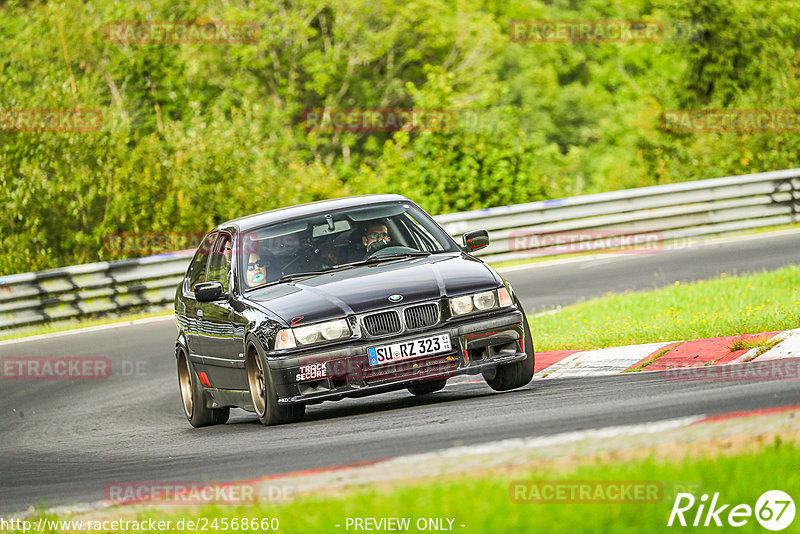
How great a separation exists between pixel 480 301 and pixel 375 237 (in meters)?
1.36

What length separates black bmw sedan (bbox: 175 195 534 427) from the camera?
8094 millimetres

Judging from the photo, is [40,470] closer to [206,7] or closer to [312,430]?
[312,430]

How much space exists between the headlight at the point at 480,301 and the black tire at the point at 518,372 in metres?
0.18

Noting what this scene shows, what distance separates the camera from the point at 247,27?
138ft

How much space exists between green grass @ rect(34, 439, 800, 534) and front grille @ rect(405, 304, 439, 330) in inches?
128

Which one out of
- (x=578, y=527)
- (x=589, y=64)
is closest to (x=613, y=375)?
(x=578, y=527)

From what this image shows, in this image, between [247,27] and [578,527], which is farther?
[247,27]

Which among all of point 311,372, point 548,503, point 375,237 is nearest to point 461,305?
point 311,372

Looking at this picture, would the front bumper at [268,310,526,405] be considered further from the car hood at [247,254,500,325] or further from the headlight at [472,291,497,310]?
the car hood at [247,254,500,325]

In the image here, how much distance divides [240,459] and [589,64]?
65.5 metres

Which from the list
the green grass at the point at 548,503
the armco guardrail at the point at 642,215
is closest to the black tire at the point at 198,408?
the green grass at the point at 548,503

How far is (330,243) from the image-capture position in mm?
9328

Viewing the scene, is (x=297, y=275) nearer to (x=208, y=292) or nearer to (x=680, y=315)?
(x=208, y=292)

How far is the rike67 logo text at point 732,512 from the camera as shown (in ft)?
12.9
